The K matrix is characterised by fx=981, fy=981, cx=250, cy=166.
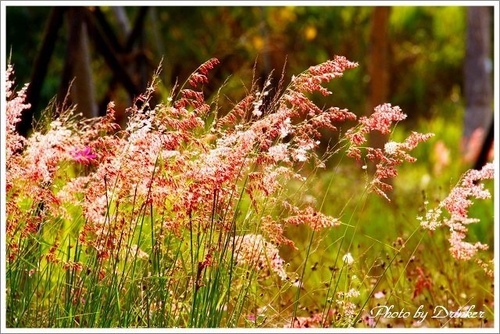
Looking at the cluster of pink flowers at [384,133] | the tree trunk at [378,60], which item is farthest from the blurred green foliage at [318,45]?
the cluster of pink flowers at [384,133]

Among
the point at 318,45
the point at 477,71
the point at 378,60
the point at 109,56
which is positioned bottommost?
the point at 109,56

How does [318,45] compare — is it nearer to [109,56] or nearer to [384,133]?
[109,56]

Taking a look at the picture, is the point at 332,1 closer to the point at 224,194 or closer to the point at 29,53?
the point at 224,194

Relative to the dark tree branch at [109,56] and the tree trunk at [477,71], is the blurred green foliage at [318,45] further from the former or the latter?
the dark tree branch at [109,56]

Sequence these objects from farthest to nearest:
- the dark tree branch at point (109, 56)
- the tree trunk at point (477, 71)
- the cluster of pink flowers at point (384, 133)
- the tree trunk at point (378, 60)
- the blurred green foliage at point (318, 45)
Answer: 1. the blurred green foliage at point (318, 45)
2. the tree trunk at point (477, 71)
3. the tree trunk at point (378, 60)
4. the dark tree branch at point (109, 56)
5. the cluster of pink flowers at point (384, 133)

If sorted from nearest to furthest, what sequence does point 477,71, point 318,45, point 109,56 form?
1. point 109,56
2. point 477,71
3. point 318,45

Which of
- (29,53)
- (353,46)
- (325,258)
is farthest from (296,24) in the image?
(325,258)

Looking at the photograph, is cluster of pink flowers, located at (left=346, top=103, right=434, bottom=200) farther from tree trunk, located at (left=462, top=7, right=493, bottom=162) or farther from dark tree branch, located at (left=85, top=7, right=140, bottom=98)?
tree trunk, located at (left=462, top=7, right=493, bottom=162)

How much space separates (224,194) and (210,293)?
0.30 meters

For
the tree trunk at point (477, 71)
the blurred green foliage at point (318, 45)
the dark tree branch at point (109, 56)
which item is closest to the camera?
the dark tree branch at point (109, 56)

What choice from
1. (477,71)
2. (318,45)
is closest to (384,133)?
(477,71)

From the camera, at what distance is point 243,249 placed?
9.87ft

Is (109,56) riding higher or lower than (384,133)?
higher

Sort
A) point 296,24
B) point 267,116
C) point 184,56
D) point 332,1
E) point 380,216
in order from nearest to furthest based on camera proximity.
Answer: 1. point 267,116
2. point 332,1
3. point 380,216
4. point 184,56
5. point 296,24
